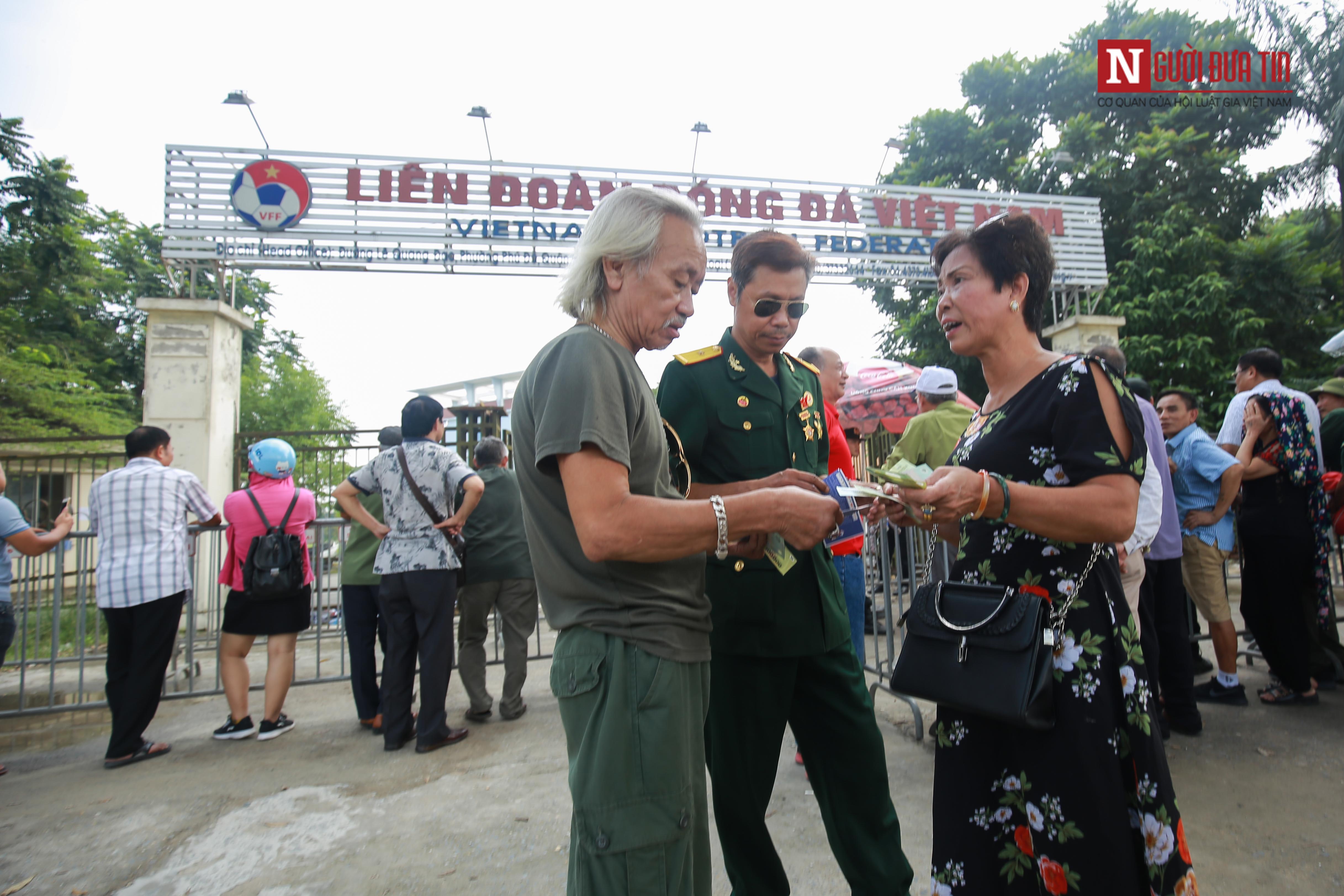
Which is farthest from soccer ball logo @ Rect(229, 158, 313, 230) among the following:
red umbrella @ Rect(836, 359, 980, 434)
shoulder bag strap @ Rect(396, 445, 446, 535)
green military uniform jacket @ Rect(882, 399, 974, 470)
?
green military uniform jacket @ Rect(882, 399, 974, 470)

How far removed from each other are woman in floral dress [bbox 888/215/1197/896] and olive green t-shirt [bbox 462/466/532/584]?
3.54 metres

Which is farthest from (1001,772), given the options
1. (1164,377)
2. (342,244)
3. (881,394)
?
(1164,377)

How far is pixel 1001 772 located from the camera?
1.64 metres

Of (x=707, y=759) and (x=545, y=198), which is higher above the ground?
(x=545, y=198)

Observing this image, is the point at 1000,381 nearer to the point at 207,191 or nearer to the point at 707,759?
the point at 707,759

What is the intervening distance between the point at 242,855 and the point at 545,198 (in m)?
9.05

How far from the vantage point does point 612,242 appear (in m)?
1.52

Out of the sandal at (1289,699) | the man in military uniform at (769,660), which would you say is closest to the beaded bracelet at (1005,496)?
the man in military uniform at (769,660)

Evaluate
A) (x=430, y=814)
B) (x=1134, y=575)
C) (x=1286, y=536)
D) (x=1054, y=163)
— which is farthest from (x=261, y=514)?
(x=1054, y=163)

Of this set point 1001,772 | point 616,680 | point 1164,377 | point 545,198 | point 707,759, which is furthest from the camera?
point 1164,377

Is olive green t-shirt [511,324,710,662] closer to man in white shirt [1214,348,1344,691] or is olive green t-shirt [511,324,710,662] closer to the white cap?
the white cap

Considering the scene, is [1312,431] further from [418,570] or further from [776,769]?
[418,570]

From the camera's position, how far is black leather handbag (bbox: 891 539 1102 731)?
1.46 m

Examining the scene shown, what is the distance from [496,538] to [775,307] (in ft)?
10.7
